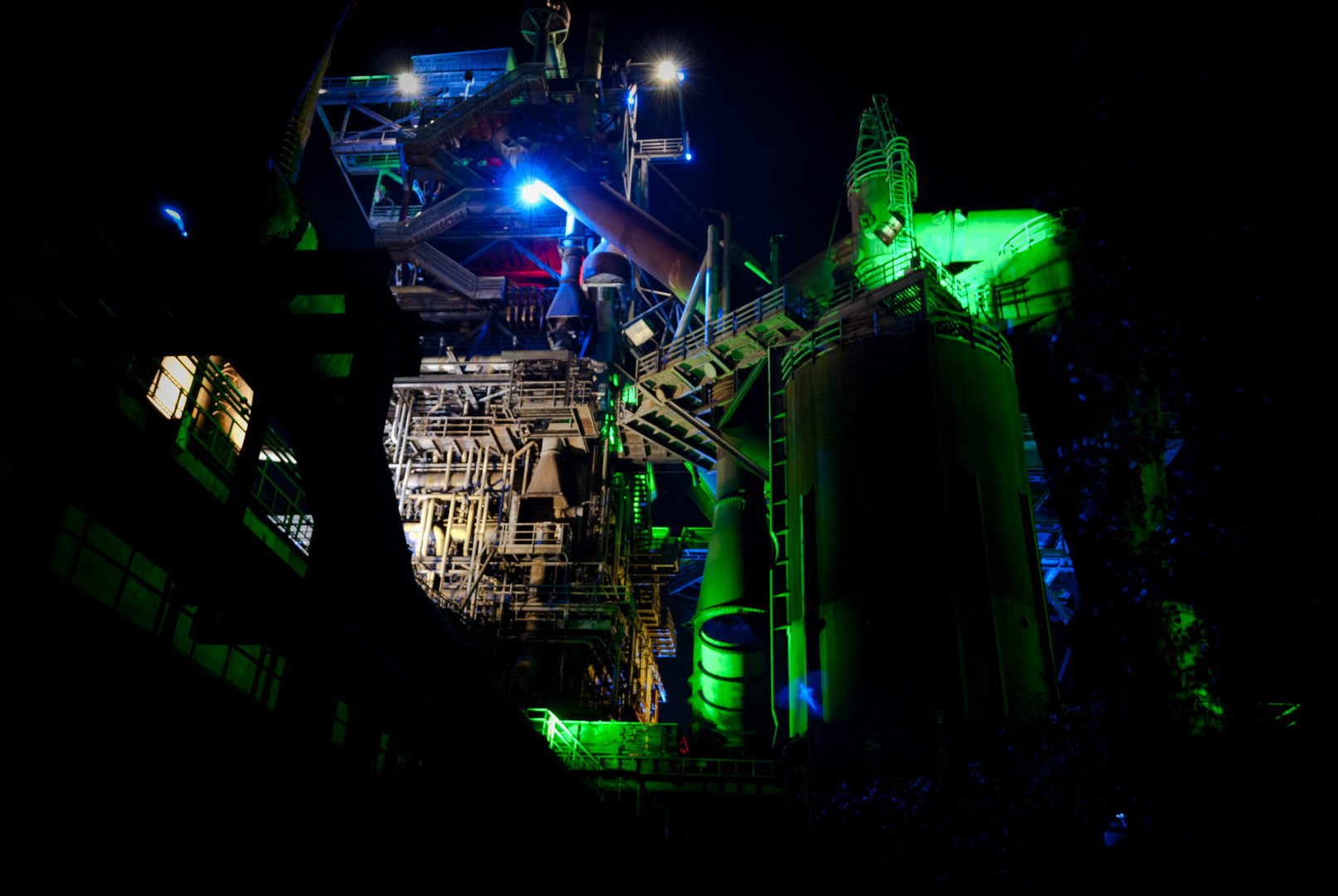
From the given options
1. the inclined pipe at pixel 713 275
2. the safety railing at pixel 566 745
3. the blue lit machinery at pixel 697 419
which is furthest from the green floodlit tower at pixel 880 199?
the safety railing at pixel 566 745

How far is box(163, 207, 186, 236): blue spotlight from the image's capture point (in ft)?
14.0

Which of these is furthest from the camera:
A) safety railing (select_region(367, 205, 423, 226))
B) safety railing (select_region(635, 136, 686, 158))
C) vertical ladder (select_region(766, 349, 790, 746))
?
safety railing (select_region(635, 136, 686, 158))

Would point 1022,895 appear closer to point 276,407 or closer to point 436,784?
point 436,784

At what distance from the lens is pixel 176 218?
4.58m

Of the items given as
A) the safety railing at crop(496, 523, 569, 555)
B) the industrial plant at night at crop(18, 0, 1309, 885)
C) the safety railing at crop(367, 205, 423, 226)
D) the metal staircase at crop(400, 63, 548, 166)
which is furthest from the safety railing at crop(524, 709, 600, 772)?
the safety railing at crop(367, 205, 423, 226)

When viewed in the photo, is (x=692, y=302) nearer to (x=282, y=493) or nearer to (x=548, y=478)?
(x=548, y=478)

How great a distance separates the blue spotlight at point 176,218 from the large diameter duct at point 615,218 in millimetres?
28641

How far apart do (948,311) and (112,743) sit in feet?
68.0

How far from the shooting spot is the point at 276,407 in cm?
420

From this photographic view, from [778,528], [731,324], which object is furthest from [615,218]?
[778,528]

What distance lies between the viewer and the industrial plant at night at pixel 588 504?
14.1ft

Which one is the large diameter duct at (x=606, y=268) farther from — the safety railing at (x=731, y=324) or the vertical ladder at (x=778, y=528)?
the vertical ladder at (x=778, y=528)

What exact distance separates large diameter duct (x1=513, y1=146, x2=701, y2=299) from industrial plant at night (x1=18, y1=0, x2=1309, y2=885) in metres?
0.18

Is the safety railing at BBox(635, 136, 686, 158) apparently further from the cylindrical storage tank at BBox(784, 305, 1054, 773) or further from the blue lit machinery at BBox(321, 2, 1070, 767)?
the cylindrical storage tank at BBox(784, 305, 1054, 773)
